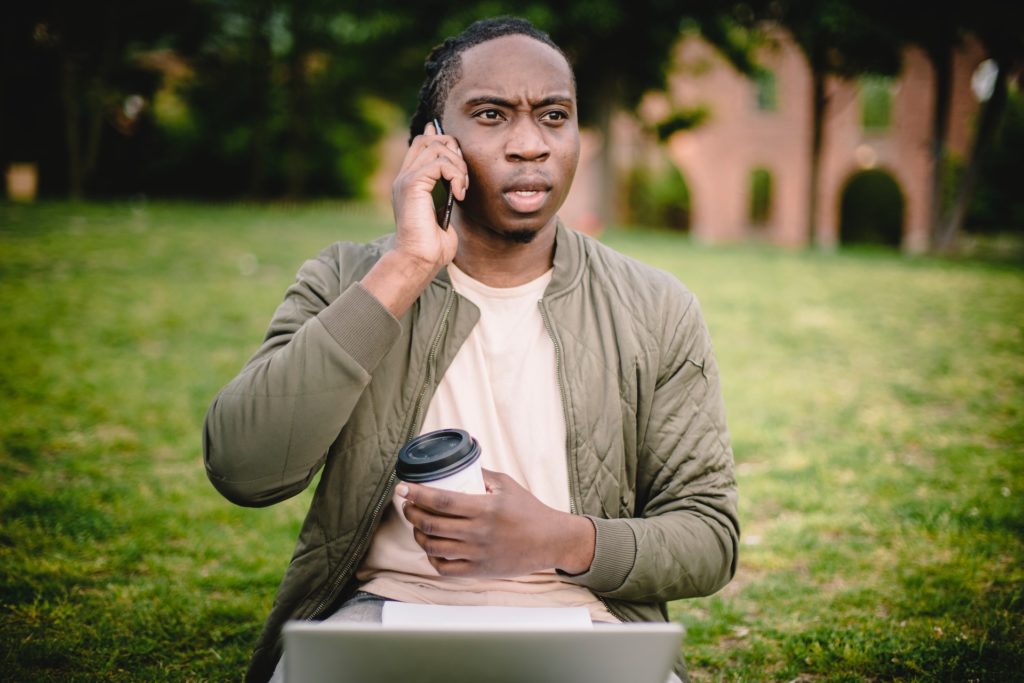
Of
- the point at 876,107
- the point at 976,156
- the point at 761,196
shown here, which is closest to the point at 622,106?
the point at 976,156

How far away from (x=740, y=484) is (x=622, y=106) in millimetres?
22258

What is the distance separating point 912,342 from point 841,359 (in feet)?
3.82

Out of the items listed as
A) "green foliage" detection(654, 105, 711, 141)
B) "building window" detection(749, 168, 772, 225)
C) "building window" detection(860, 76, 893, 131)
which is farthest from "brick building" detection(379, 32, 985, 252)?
"green foliage" detection(654, 105, 711, 141)

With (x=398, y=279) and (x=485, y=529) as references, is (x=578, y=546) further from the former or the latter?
(x=398, y=279)

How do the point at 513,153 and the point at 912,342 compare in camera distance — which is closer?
the point at 513,153

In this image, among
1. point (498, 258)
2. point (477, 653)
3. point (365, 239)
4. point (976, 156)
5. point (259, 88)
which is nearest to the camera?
point (477, 653)

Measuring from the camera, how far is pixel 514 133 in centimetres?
234

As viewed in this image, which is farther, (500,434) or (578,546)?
(500,434)

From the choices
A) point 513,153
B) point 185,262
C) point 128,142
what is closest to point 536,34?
point 513,153

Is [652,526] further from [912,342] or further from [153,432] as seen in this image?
[912,342]

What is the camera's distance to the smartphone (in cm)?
224

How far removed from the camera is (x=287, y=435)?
1.95 m

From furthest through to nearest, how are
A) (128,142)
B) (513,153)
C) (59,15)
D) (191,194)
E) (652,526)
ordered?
(191,194) → (128,142) → (59,15) → (513,153) → (652,526)

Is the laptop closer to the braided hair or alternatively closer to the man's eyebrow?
the man's eyebrow
